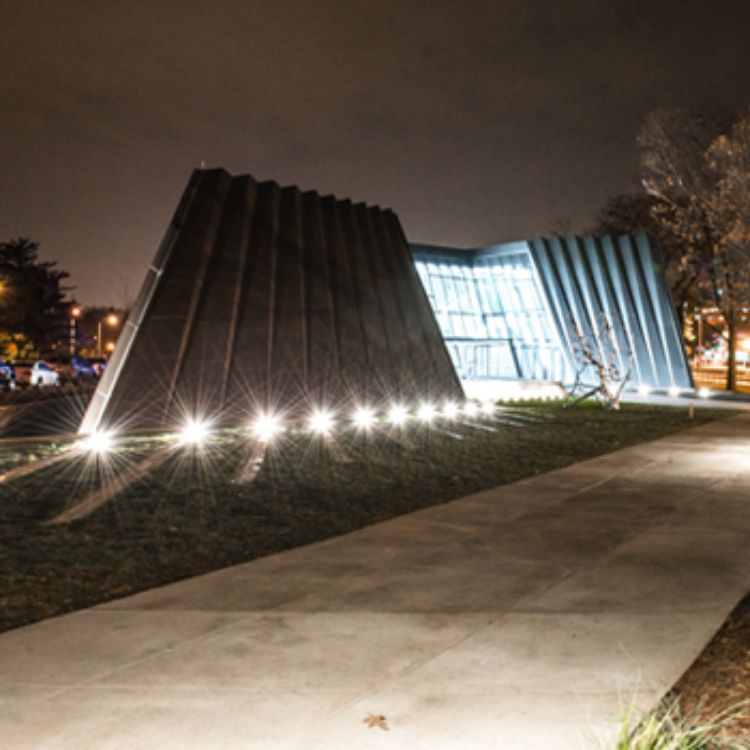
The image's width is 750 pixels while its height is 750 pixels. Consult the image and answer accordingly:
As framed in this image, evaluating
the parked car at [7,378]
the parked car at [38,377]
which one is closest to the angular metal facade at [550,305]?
the parked car at [38,377]

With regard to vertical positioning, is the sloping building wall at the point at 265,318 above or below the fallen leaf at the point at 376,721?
above

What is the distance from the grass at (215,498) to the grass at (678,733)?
160 inches

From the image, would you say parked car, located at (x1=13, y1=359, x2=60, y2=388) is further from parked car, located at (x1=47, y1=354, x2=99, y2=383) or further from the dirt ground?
the dirt ground

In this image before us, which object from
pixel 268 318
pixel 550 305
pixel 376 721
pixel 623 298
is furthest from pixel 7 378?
pixel 376 721

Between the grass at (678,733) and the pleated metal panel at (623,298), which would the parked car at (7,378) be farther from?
the grass at (678,733)

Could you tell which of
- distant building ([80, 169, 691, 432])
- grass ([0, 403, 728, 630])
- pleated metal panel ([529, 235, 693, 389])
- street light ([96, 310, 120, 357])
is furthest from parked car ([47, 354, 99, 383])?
grass ([0, 403, 728, 630])

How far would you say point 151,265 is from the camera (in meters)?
18.6

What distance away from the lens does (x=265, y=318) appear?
1977 cm

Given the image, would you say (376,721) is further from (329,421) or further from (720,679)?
(329,421)

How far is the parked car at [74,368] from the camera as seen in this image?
137 feet

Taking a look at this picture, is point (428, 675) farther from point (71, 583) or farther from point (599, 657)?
point (71, 583)

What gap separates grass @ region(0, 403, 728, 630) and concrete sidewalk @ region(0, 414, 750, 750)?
64 cm

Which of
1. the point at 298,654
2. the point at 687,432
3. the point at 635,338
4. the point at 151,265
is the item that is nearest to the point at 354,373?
the point at 151,265

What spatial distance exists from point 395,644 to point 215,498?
562cm
